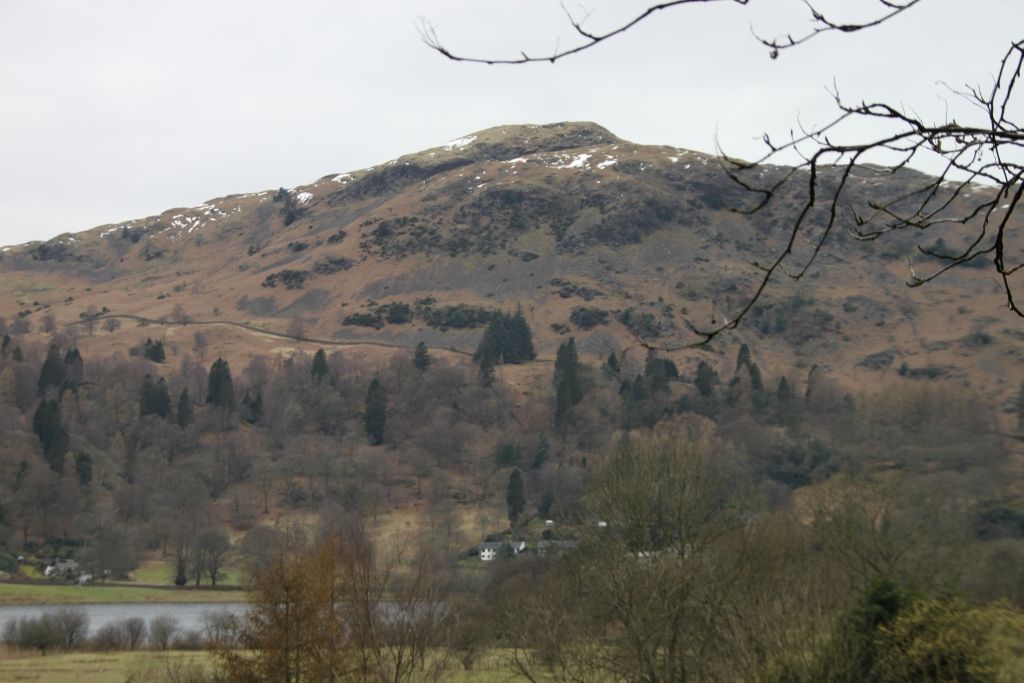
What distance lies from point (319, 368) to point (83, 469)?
3748cm

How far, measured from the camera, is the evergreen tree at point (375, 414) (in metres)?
130

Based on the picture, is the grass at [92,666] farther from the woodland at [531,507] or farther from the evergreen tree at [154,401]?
the evergreen tree at [154,401]

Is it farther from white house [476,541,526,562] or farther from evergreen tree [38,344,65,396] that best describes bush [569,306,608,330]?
white house [476,541,526,562]

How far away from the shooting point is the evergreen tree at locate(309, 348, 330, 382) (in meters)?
140

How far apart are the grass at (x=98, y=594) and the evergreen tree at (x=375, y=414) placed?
46053 mm

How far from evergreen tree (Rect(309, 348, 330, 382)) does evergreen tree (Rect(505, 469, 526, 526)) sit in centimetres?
4769

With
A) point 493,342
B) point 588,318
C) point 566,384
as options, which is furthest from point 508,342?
point 566,384

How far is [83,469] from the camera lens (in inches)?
4279

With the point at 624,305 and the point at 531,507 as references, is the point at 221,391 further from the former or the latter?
the point at 624,305

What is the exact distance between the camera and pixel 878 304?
172250 mm

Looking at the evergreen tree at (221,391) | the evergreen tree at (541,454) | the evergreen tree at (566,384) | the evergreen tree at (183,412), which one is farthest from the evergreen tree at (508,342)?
the evergreen tree at (183,412)

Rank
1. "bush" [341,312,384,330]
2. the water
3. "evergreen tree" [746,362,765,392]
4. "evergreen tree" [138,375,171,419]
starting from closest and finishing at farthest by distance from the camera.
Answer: the water, "evergreen tree" [746,362,765,392], "evergreen tree" [138,375,171,419], "bush" [341,312,384,330]

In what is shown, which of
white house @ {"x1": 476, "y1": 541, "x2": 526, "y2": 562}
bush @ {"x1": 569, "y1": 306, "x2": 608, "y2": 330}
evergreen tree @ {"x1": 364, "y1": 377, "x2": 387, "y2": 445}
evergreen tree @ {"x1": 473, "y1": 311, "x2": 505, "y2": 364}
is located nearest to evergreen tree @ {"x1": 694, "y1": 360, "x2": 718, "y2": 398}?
evergreen tree @ {"x1": 473, "y1": 311, "x2": 505, "y2": 364}

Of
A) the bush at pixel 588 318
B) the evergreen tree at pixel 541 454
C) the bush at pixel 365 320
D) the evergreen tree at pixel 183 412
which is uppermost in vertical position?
the bush at pixel 365 320
